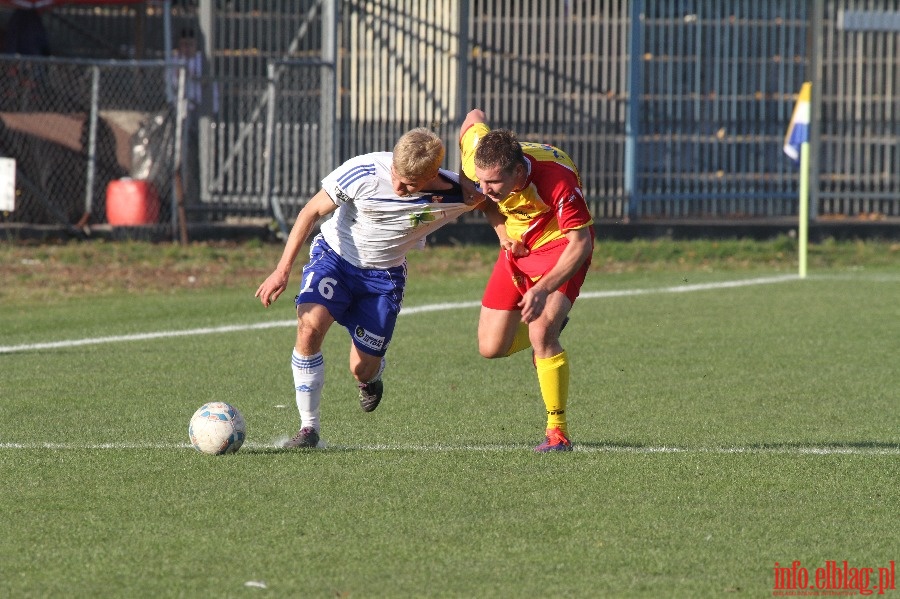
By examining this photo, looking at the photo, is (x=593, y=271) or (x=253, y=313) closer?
(x=253, y=313)

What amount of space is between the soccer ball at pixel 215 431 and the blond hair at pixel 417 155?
1521 mm

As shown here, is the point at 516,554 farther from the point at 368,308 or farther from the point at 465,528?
the point at 368,308

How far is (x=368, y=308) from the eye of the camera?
25.8ft

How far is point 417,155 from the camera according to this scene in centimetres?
713

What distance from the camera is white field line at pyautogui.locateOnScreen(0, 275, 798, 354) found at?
11.9 meters

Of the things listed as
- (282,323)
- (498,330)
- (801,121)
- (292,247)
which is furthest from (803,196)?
(292,247)

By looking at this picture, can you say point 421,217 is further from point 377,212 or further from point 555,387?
point 555,387

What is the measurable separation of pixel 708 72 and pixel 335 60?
5.59m

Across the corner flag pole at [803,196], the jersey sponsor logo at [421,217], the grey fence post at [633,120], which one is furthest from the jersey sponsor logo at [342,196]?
the grey fence post at [633,120]

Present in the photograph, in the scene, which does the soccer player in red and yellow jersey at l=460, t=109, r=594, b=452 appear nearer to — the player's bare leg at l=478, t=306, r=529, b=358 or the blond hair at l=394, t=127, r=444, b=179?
the player's bare leg at l=478, t=306, r=529, b=358

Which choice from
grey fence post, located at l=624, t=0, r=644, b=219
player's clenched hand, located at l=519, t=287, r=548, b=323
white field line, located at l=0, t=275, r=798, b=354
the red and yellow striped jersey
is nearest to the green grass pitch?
white field line, located at l=0, t=275, r=798, b=354

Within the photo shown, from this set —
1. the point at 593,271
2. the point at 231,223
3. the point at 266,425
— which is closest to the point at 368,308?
the point at 266,425

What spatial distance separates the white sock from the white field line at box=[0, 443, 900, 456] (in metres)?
0.20

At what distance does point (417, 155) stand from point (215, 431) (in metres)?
1.72
